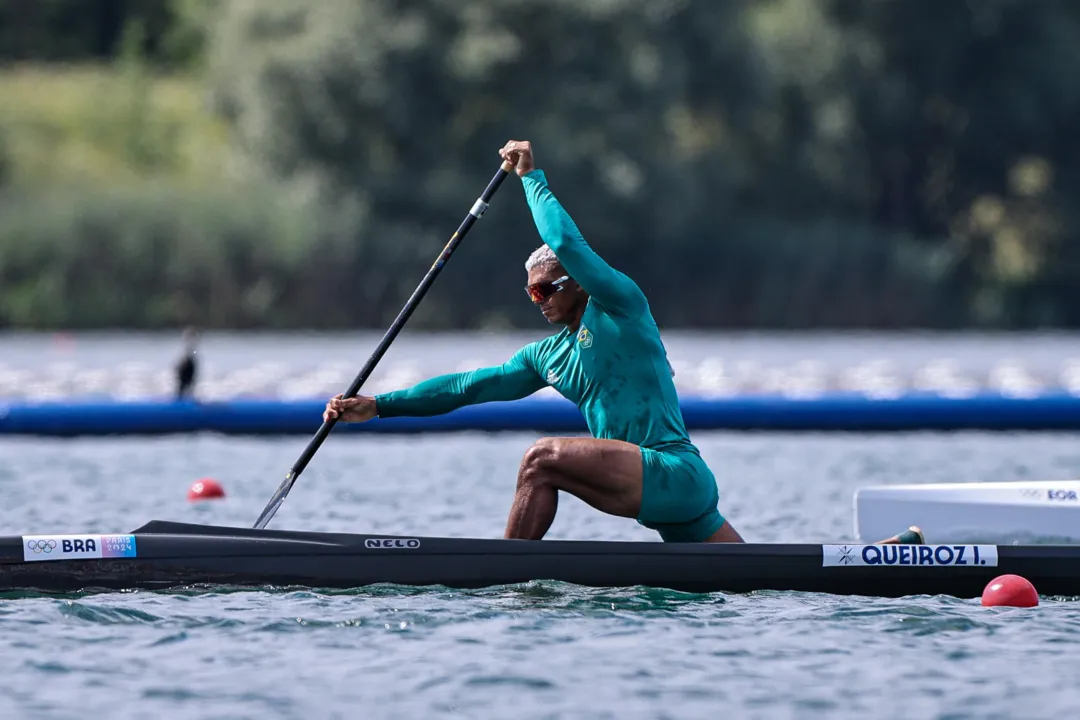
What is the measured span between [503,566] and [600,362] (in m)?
1.01

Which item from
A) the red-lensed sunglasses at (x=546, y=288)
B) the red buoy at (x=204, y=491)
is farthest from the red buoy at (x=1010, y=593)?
the red buoy at (x=204, y=491)

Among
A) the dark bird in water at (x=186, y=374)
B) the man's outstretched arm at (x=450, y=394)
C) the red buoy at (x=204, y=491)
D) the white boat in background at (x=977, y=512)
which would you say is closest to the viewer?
the man's outstretched arm at (x=450, y=394)

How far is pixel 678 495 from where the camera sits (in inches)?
292

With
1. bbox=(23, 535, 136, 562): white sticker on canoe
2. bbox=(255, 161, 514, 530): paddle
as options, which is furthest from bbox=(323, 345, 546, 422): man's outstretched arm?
bbox=(23, 535, 136, 562): white sticker on canoe

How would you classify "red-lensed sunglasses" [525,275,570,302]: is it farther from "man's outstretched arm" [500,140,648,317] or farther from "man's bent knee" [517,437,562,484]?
"man's bent knee" [517,437,562,484]

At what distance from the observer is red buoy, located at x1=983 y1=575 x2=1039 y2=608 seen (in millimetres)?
7469

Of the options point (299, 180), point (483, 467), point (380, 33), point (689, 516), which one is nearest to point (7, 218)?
point (299, 180)

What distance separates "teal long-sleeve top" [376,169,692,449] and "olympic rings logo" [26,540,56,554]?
1.63 m

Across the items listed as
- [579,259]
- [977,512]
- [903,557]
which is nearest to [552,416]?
[977,512]

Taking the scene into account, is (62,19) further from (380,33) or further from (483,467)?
(483,467)

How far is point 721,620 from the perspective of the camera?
7.23 meters

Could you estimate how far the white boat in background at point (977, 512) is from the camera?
9875mm

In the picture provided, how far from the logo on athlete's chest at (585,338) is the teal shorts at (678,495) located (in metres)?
0.51

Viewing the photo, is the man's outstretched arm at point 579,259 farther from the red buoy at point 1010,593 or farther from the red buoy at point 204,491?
the red buoy at point 204,491
